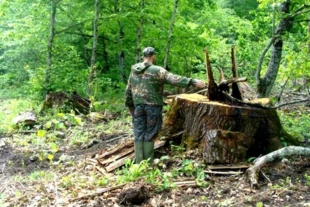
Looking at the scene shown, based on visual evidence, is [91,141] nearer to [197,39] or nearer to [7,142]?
[7,142]

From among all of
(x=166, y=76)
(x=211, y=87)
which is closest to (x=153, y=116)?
(x=166, y=76)

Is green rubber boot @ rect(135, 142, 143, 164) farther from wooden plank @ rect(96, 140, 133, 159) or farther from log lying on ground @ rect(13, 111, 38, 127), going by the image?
log lying on ground @ rect(13, 111, 38, 127)

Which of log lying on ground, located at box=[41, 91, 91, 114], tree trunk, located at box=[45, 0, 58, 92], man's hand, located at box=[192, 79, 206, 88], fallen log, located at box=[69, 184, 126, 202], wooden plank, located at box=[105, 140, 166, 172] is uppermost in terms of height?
tree trunk, located at box=[45, 0, 58, 92]

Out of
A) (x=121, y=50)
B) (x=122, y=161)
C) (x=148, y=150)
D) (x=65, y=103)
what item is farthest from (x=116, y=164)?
(x=121, y=50)

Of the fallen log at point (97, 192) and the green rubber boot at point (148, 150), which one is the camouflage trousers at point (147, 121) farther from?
the fallen log at point (97, 192)

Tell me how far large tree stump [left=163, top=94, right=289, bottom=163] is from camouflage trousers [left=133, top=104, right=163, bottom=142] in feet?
1.84

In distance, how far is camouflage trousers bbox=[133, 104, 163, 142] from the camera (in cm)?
644

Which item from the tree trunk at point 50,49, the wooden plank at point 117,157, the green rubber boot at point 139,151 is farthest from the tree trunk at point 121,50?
the green rubber boot at point 139,151

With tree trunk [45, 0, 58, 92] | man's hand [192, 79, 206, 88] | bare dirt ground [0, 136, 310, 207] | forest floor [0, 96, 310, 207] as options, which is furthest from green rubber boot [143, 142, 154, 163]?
tree trunk [45, 0, 58, 92]

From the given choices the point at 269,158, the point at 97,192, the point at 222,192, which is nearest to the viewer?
the point at 222,192

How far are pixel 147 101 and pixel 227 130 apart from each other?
138cm

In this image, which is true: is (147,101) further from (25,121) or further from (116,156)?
(25,121)

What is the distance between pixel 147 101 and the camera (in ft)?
21.0

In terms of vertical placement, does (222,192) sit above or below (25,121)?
below
